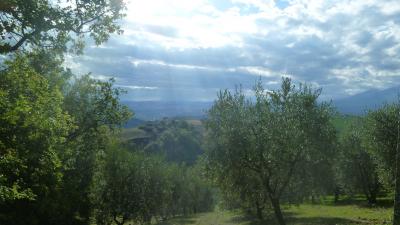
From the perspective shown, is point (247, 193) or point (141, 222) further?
point (141, 222)

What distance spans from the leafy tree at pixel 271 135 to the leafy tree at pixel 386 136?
19.9 meters

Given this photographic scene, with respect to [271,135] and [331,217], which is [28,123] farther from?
[331,217]

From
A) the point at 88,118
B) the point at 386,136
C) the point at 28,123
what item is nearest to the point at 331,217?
the point at 386,136

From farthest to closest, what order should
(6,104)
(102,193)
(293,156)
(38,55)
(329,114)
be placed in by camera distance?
(102,193) < (329,114) < (293,156) < (38,55) < (6,104)

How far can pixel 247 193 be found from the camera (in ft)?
132

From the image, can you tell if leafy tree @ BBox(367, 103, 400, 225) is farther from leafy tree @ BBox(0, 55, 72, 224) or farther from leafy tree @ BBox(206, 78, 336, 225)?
leafy tree @ BBox(0, 55, 72, 224)

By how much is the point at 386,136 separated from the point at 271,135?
90.2 ft

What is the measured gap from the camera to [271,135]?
34.2 meters

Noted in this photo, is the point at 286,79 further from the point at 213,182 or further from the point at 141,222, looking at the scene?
the point at 141,222

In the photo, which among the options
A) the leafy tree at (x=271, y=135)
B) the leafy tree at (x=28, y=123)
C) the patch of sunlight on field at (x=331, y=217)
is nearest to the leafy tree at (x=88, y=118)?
the leafy tree at (x=271, y=135)

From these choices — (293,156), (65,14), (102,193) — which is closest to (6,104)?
(65,14)

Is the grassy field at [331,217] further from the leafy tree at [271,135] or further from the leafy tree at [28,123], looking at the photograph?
the leafy tree at [28,123]

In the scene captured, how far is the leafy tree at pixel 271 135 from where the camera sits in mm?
34406

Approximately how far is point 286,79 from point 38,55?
23520 mm
